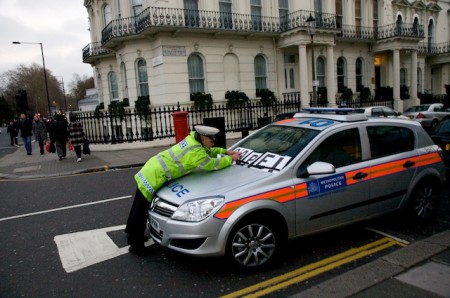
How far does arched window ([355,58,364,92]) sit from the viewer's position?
87.5ft

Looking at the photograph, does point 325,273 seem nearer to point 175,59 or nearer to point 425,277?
point 425,277

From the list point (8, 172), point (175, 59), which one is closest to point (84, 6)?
point (175, 59)

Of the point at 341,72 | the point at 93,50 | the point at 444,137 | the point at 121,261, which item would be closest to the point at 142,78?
the point at 93,50

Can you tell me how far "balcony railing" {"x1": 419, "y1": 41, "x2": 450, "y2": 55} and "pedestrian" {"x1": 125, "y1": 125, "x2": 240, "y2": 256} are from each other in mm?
33248

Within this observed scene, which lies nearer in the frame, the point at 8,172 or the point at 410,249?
the point at 410,249

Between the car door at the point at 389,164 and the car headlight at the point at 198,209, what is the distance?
2.15m

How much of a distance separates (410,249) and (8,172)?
11831 mm

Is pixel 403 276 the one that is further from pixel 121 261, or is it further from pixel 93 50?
pixel 93 50

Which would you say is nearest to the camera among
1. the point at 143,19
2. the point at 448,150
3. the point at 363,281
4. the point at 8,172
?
the point at 363,281

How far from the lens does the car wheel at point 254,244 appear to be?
12.2 feet

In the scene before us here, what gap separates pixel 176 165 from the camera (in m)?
4.22

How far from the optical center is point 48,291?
12.2ft

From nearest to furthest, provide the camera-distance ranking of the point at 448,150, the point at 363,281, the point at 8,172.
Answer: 1. the point at 363,281
2. the point at 448,150
3. the point at 8,172

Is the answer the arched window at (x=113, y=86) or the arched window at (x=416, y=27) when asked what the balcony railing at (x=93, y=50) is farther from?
the arched window at (x=416, y=27)
